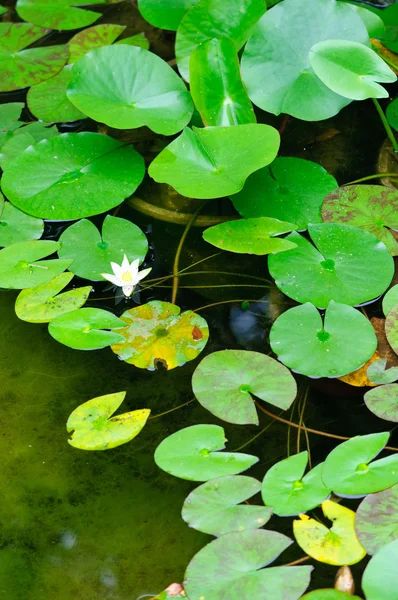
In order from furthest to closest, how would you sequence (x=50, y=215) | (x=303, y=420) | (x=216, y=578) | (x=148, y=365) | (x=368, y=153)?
(x=368, y=153), (x=50, y=215), (x=148, y=365), (x=303, y=420), (x=216, y=578)

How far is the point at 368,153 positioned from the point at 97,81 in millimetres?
1101

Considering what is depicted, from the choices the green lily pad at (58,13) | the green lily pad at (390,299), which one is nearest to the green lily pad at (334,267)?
the green lily pad at (390,299)


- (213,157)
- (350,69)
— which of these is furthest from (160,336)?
(350,69)

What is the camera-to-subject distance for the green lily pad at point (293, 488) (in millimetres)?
1551

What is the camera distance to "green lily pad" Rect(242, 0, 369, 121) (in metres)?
2.36

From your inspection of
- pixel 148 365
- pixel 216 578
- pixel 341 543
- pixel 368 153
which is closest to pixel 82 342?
pixel 148 365

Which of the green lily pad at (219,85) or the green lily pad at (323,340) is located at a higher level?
the green lily pad at (219,85)

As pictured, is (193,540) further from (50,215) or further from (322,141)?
(322,141)

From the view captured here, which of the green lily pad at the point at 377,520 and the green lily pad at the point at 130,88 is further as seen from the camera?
the green lily pad at the point at 130,88

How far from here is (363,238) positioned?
2.09 meters

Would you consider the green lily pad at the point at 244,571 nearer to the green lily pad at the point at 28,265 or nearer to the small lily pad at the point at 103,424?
the small lily pad at the point at 103,424

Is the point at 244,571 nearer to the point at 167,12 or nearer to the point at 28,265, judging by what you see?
the point at 28,265

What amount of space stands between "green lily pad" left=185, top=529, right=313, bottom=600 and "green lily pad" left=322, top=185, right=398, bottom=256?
109 centimetres

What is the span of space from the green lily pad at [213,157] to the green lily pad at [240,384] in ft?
1.94
